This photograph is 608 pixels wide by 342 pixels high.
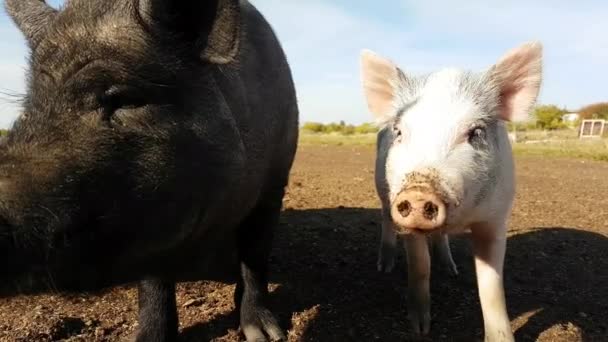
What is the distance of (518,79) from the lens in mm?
4105

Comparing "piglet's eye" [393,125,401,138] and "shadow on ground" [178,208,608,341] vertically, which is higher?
"piglet's eye" [393,125,401,138]

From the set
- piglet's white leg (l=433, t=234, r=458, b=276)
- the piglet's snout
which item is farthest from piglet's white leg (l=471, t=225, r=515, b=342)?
piglet's white leg (l=433, t=234, r=458, b=276)

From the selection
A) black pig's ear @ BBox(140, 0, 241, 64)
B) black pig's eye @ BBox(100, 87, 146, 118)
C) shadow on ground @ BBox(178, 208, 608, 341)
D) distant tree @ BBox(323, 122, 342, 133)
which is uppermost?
black pig's ear @ BBox(140, 0, 241, 64)

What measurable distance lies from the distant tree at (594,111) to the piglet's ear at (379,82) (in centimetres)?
4908

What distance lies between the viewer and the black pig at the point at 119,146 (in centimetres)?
208

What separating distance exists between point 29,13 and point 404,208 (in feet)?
7.54

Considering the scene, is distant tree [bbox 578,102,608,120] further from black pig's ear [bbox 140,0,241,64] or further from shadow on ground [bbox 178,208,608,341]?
black pig's ear [bbox 140,0,241,64]

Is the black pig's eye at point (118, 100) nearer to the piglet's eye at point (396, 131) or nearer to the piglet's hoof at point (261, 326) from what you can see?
the piglet's eye at point (396, 131)

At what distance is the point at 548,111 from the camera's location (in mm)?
45188

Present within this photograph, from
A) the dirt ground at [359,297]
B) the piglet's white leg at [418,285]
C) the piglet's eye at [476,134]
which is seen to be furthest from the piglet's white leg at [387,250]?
the piglet's eye at [476,134]

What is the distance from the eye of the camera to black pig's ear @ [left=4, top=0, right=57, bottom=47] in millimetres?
2947

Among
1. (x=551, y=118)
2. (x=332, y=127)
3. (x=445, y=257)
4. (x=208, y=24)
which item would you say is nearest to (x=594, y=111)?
(x=551, y=118)

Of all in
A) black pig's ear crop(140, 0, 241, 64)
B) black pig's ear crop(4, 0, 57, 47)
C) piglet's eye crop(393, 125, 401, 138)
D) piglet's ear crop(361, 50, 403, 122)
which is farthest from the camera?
piglet's ear crop(361, 50, 403, 122)

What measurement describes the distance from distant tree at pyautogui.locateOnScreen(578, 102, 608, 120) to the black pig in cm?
5115
